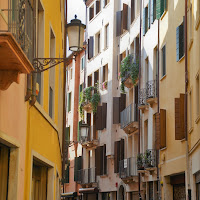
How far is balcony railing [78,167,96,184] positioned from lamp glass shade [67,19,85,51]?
3169 cm

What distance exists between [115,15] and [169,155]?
Answer: 18.2 meters

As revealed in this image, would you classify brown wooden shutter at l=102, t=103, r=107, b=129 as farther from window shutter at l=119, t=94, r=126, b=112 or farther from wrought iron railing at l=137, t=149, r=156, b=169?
wrought iron railing at l=137, t=149, r=156, b=169

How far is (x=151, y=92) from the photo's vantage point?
91.3 ft

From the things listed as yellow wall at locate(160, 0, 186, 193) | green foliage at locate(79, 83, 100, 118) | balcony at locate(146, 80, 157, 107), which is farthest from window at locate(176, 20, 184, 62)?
green foliage at locate(79, 83, 100, 118)

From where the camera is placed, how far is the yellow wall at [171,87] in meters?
22.4

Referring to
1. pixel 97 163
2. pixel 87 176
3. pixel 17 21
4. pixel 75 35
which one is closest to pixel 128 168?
pixel 97 163

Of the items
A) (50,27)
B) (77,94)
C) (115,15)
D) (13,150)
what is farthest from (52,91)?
(77,94)

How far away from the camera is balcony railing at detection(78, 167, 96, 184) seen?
42125mm

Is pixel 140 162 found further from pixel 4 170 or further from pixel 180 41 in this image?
pixel 4 170

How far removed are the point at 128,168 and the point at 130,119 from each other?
8.95 feet

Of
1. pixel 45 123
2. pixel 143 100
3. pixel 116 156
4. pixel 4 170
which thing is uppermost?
pixel 143 100

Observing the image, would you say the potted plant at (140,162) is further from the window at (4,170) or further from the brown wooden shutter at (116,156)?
the window at (4,170)

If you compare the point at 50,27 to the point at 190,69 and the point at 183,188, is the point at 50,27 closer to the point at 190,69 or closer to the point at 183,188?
the point at 190,69

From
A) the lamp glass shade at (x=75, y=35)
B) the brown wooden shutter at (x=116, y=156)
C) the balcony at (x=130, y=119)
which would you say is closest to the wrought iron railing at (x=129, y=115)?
the balcony at (x=130, y=119)
